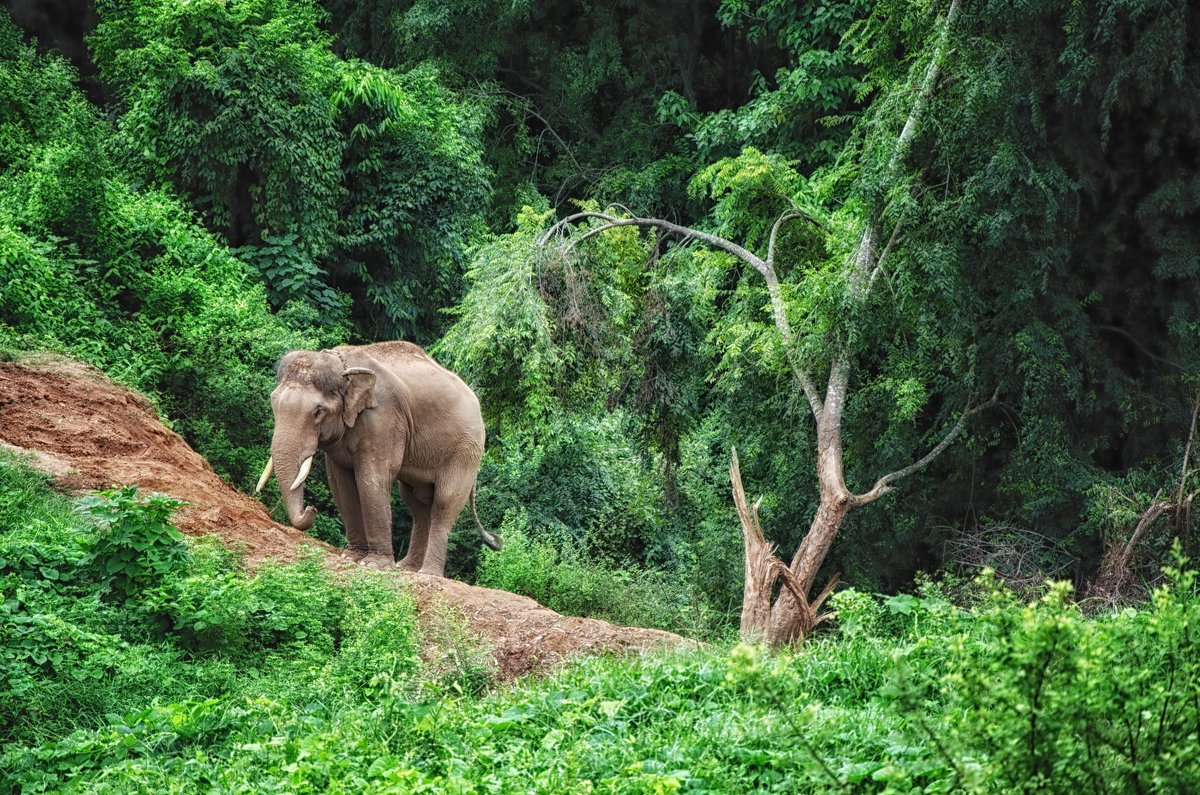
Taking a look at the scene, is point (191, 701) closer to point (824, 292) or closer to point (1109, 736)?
point (1109, 736)

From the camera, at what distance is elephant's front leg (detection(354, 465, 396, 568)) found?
11617mm

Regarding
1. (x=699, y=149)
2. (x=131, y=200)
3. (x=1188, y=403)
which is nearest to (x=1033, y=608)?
(x=1188, y=403)

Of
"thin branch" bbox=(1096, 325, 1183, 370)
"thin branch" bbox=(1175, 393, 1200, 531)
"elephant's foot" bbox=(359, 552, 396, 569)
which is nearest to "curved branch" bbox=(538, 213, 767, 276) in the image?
"thin branch" bbox=(1096, 325, 1183, 370)

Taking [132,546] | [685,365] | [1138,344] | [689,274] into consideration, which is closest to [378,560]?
[132,546]

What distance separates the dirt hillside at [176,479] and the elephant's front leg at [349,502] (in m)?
0.73

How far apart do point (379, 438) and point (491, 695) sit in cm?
465

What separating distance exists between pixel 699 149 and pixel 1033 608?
21.8m

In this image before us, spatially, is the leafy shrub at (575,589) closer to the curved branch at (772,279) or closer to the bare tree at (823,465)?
the bare tree at (823,465)

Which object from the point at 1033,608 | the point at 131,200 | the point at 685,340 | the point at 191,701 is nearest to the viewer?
the point at 1033,608

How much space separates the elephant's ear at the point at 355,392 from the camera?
11320mm

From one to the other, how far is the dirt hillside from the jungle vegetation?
768mm

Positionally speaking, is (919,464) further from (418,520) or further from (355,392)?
(355,392)

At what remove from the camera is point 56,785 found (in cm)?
637

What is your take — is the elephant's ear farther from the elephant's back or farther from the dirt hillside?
the dirt hillside
